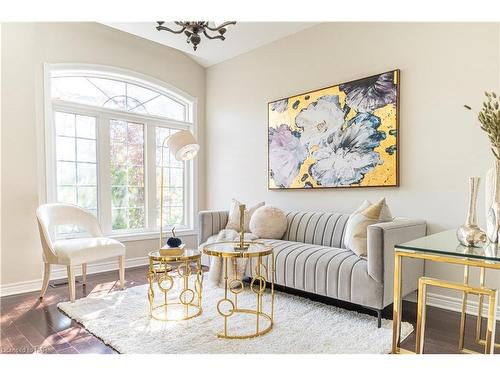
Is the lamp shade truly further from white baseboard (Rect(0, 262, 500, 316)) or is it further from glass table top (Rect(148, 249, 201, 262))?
white baseboard (Rect(0, 262, 500, 316))

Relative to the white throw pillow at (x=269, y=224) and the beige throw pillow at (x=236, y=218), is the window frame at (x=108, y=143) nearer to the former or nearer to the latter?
the beige throw pillow at (x=236, y=218)

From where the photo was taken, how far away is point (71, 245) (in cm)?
296

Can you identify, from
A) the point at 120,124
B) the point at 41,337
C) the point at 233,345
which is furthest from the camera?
the point at 120,124

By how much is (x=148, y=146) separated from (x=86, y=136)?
782mm

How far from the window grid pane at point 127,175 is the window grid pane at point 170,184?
0.24m

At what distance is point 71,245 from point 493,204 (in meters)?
3.14

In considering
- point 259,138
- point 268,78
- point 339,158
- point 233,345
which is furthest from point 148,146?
point 233,345

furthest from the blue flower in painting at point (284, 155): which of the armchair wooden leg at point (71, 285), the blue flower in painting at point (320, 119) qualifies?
the armchair wooden leg at point (71, 285)

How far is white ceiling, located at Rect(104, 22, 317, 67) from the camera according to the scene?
374 cm

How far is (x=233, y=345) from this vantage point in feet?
6.67

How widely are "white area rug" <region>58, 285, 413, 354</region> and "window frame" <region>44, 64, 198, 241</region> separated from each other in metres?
1.47

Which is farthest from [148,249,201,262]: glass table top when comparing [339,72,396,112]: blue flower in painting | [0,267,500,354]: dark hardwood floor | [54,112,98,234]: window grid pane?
[339,72,396,112]: blue flower in painting

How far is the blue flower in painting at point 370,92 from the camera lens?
10.0 feet
